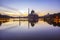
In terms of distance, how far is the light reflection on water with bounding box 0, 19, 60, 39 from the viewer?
2.77 meters

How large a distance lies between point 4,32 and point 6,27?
223 mm

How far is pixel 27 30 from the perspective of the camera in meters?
2.86

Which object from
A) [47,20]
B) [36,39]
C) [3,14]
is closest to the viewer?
[36,39]

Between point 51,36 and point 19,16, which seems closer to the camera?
point 51,36

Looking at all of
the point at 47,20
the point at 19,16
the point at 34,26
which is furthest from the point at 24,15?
the point at 47,20

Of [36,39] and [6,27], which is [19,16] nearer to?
[6,27]

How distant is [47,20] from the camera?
309 cm

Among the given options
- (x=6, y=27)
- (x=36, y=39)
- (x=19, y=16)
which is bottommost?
(x=36, y=39)

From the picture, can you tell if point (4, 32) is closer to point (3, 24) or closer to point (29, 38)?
point (3, 24)

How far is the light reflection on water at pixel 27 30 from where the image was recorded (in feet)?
9.09

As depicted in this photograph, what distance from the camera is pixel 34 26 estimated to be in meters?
3.01

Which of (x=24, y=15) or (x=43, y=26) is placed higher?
(x=24, y=15)

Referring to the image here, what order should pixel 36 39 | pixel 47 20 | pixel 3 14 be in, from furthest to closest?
pixel 47 20, pixel 3 14, pixel 36 39

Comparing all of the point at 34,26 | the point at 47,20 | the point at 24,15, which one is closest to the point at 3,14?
the point at 24,15
